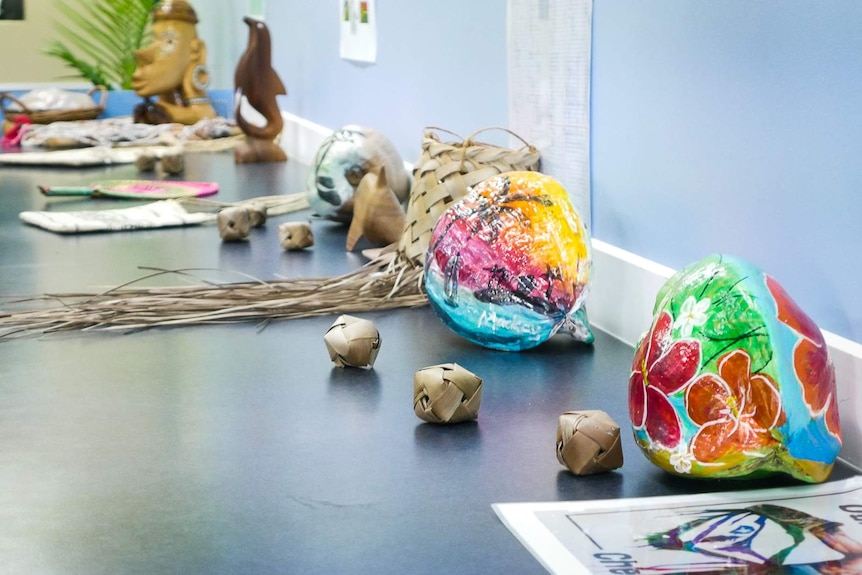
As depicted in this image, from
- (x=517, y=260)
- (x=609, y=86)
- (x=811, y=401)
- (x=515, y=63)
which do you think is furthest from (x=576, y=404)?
(x=515, y=63)

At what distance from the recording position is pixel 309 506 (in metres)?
0.88

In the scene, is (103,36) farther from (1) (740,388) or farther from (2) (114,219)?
(1) (740,388)

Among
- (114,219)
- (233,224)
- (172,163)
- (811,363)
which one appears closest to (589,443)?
(811,363)

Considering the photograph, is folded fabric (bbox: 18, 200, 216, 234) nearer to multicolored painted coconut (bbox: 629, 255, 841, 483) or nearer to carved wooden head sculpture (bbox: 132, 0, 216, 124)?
multicolored painted coconut (bbox: 629, 255, 841, 483)

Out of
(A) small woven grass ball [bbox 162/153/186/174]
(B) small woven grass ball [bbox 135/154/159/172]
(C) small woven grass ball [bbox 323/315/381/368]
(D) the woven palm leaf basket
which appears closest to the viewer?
(C) small woven grass ball [bbox 323/315/381/368]

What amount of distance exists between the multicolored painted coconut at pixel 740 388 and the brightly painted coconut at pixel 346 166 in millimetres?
1243

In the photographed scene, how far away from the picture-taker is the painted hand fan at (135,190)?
8.17ft

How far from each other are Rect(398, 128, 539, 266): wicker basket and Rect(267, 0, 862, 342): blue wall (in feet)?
0.43

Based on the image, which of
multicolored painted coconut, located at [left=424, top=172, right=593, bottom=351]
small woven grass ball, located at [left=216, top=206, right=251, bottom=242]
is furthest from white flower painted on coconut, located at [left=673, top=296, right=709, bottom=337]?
small woven grass ball, located at [left=216, top=206, right=251, bottom=242]

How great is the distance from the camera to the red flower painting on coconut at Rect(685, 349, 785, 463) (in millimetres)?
875

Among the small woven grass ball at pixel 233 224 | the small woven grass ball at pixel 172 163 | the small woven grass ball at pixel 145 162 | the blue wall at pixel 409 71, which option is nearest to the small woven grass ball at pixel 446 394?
the blue wall at pixel 409 71

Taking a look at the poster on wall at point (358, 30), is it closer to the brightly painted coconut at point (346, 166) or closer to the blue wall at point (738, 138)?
the brightly painted coconut at point (346, 166)

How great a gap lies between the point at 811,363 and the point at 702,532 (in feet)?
0.55

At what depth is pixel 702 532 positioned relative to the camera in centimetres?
82
